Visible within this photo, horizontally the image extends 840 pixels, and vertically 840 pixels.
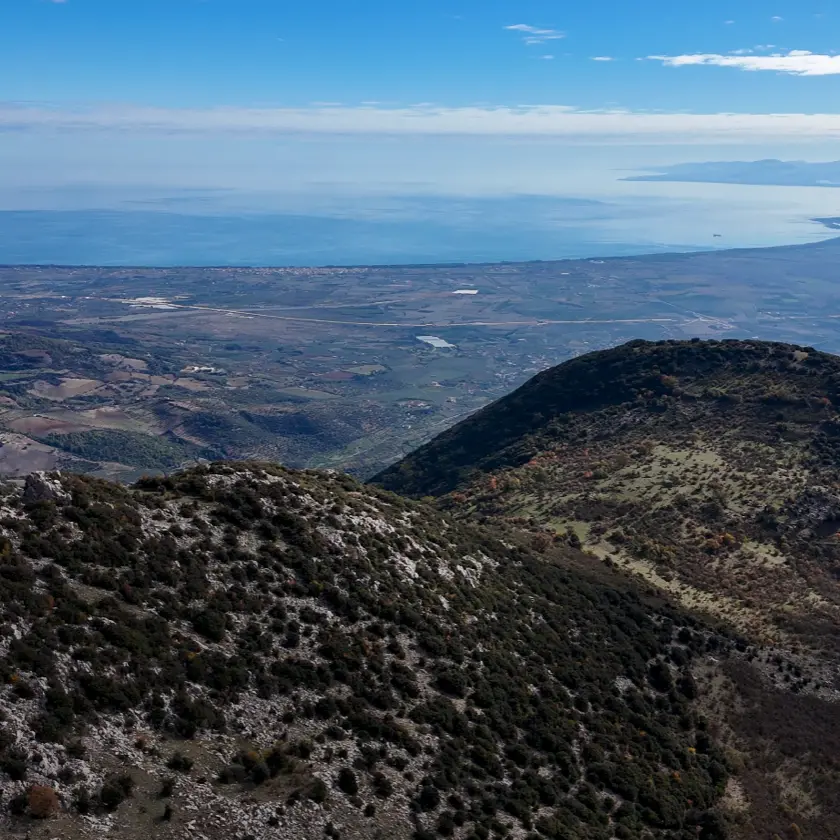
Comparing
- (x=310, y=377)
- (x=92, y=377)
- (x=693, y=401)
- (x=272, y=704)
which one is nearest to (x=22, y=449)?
(x=92, y=377)

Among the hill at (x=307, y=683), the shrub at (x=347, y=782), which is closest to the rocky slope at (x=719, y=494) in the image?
the hill at (x=307, y=683)

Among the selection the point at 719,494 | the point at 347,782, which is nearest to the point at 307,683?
the point at 347,782

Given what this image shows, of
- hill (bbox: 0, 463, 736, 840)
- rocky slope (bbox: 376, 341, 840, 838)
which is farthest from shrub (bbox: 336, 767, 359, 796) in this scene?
rocky slope (bbox: 376, 341, 840, 838)

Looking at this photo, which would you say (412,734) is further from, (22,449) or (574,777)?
(22,449)

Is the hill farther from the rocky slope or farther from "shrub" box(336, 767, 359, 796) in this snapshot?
the rocky slope

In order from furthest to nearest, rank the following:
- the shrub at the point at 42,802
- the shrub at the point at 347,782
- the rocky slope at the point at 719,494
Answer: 1. the rocky slope at the point at 719,494
2. the shrub at the point at 347,782
3. the shrub at the point at 42,802

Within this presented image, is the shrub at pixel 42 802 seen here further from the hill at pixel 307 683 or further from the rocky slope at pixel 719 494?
the rocky slope at pixel 719 494

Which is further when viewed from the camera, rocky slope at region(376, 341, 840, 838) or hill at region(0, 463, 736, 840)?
rocky slope at region(376, 341, 840, 838)
